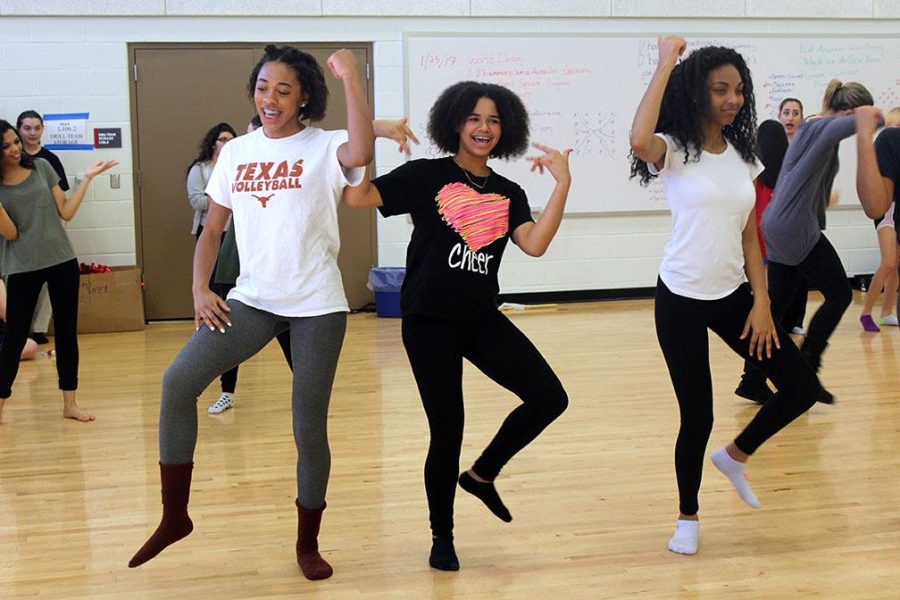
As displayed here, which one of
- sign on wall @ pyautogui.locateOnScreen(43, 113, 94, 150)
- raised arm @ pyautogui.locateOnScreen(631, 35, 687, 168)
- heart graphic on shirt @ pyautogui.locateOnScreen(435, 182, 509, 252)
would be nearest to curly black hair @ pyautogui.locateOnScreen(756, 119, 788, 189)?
raised arm @ pyautogui.locateOnScreen(631, 35, 687, 168)

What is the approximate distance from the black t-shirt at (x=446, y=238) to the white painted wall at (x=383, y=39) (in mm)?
5702

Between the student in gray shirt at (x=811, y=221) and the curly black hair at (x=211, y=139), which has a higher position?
the curly black hair at (x=211, y=139)

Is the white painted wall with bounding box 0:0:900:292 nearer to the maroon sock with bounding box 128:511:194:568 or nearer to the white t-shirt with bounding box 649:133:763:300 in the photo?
the white t-shirt with bounding box 649:133:763:300

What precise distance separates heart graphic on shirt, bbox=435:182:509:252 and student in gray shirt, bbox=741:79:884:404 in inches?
81.7

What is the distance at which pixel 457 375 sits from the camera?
312 centimetres

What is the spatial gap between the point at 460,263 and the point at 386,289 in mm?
5569

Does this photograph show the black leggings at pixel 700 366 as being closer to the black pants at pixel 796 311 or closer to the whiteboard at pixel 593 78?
the black pants at pixel 796 311

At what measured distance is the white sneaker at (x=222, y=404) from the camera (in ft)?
17.9

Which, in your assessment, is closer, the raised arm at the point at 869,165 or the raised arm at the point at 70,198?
the raised arm at the point at 869,165

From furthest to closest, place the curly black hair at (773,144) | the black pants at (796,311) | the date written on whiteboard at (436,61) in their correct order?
the date written on whiteboard at (436,61) → the black pants at (796,311) → the curly black hair at (773,144)

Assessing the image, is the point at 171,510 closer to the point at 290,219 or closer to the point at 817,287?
the point at 290,219

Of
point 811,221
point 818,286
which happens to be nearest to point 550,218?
point 811,221

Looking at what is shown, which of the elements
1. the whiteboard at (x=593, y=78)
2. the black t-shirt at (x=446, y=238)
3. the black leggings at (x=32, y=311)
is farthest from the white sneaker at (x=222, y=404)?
the whiteboard at (x=593, y=78)

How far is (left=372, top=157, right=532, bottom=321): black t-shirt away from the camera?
3064 millimetres
